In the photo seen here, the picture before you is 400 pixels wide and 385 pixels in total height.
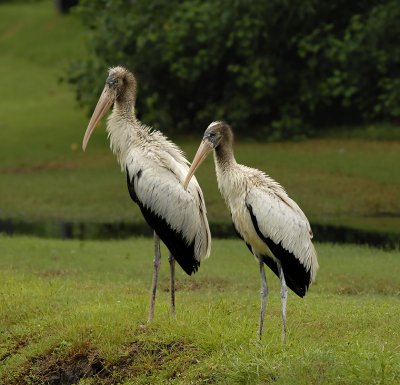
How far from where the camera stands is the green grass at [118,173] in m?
16.0

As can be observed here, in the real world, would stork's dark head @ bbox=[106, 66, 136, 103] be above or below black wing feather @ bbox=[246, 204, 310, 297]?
above

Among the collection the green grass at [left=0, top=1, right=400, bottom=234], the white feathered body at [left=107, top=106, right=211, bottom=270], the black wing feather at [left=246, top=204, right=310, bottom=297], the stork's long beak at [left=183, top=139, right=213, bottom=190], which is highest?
the stork's long beak at [left=183, top=139, right=213, bottom=190]

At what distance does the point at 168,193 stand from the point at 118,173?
33.4 ft

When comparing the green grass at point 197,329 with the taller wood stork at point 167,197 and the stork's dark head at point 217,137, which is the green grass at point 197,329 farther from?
the stork's dark head at point 217,137

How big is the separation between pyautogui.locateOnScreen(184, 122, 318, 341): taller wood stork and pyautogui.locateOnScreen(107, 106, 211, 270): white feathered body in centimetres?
32

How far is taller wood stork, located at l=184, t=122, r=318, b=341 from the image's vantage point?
799cm

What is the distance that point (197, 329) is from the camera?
25.9ft

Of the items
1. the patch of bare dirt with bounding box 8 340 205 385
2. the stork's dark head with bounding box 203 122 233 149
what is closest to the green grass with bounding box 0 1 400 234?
the stork's dark head with bounding box 203 122 233 149

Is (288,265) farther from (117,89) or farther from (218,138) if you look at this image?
(117,89)

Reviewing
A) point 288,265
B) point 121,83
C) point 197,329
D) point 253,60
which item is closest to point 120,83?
point 121,83

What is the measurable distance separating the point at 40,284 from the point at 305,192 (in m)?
7.22

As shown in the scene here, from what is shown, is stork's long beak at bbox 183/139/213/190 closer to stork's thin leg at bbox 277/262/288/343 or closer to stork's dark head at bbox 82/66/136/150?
stork's thin leg at bbox 277/262/288/343

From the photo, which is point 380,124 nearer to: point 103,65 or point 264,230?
point 103,65

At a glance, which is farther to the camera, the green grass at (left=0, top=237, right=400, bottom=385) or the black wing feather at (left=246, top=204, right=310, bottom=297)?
the black wing feather at (left=246, top=204, right=310, bottom=297)
